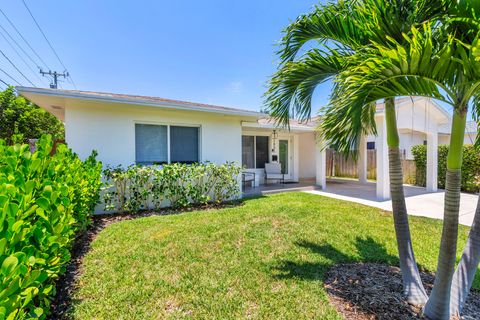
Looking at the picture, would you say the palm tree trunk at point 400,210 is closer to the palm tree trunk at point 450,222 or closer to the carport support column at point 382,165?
the palm tree trunk at point 450,222

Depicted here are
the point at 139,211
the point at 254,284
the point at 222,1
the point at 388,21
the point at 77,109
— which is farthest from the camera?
the point at 222,1

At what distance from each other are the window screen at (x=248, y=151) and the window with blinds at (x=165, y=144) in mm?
4442

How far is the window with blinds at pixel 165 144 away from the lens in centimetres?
779

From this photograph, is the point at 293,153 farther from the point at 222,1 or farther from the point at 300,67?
the point at 300,67

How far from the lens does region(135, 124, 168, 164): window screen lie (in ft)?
25.4

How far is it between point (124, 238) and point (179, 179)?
2.93 metres

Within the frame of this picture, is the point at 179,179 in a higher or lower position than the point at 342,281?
higher

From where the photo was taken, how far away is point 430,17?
2525mm

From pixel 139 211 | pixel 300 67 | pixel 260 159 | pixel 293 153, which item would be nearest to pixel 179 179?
pixel 139 211

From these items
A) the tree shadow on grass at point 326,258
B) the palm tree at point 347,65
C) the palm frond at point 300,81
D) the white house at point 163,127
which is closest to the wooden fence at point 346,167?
the white house at point 163,127

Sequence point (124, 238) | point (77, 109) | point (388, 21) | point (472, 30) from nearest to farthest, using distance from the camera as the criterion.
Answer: point (472, 30) < point (388, 21) < point (124, 238) < point (77, 109)

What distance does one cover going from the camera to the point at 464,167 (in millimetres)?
10922

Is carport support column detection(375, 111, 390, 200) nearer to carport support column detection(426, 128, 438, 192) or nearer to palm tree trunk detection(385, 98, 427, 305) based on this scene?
carport support column detection(426, 128, 438, 192)

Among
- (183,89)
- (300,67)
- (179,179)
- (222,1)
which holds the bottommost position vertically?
(179,179)
